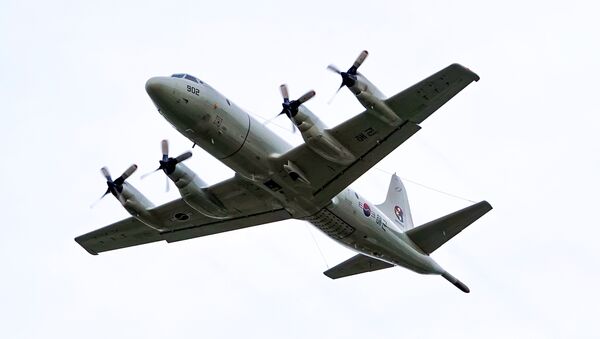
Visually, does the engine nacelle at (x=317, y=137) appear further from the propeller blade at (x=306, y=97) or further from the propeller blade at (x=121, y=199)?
the propeller blade at (x=121, y=199)

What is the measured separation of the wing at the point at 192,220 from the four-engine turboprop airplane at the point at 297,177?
0.05 m

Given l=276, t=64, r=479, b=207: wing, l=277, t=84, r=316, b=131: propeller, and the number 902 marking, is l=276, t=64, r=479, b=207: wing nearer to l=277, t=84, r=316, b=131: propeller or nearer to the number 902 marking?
l=277, t=84, r=316, b=131: propeller

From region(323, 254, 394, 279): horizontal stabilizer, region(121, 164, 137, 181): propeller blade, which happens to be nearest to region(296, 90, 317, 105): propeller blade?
region(121, 164, 137, 181): propeller blade

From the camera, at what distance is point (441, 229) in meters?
42.2

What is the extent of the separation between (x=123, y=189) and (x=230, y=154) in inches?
263

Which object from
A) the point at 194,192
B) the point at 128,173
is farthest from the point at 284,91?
the point at 128,173

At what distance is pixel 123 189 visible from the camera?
40625 mm

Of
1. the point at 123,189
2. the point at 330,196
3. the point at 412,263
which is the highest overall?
the point at 123,189

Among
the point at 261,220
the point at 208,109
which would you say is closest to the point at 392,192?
the point at 261,220

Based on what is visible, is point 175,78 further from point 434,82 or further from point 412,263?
point 412,263

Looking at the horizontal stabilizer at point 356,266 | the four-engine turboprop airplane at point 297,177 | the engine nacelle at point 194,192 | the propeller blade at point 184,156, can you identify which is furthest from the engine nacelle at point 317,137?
the horizontal stabilizer at point 356,266

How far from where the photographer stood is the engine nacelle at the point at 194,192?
38938 millimetres

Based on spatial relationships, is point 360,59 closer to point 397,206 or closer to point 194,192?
point 194,192

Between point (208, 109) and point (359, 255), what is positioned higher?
point (208, 109)
